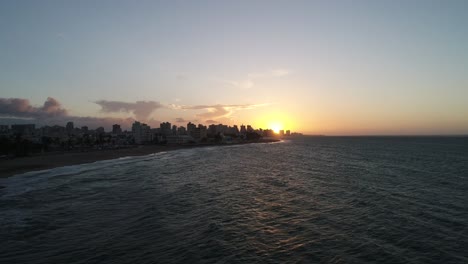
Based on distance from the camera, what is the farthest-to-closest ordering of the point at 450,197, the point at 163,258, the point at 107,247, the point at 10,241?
the point at 450,197, the point at 10,241, the point at 107,247, the point at 163,258

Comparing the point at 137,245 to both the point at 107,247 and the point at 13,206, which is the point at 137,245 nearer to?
the point at 107,247

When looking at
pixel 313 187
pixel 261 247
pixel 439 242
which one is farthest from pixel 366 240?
pixel 313 187

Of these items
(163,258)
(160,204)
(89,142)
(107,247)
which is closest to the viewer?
(163,258)

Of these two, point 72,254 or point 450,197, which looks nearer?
point 72,254

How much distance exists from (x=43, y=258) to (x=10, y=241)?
3.99 metres

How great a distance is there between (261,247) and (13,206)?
21.7 meters

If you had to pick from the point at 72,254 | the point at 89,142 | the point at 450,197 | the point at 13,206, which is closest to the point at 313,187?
the point at 450,197

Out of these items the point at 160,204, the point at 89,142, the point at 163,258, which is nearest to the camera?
the point at 163,258

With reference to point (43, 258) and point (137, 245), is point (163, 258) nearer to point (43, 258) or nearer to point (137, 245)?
point (137, 245)

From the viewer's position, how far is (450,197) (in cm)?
2794

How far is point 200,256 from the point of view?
1465cm

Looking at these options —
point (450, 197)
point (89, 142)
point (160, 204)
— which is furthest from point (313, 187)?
point (89, 142)

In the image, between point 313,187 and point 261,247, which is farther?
point 313,187

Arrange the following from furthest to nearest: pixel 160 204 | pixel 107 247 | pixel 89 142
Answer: pixel 89 142 → pixel 160 204 → pixel 107 247
